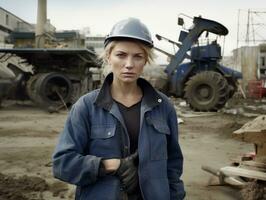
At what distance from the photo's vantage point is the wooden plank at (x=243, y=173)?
14.0ft

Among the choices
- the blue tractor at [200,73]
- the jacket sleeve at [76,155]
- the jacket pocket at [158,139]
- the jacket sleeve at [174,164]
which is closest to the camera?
the jacket sleeve at [76,155]

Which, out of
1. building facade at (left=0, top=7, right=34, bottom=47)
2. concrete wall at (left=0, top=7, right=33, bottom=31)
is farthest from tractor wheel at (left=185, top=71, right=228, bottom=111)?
concrete wall at (left=0, top=7, right=33, bottom=31)

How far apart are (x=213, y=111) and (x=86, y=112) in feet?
40.4

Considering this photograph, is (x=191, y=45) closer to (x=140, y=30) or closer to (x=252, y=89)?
(x=252, y=89)

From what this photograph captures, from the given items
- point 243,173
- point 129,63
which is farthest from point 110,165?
point 243,173

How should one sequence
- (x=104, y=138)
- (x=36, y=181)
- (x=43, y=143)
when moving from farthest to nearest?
(x=43, y=143), (x=36, y=181), (x=104, y=138)

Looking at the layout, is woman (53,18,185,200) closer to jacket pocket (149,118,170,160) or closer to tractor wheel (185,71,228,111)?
jacket pocket (149,118,170,160)

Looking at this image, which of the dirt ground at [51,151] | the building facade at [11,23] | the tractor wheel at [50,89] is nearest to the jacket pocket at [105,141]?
the dirt ground at [51,151]

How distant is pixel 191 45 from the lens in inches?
565

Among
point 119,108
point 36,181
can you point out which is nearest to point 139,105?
point 119,108

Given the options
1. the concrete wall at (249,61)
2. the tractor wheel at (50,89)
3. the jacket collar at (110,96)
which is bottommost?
the tractor wheel at (50,89)

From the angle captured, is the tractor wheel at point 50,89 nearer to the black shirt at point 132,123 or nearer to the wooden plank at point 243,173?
the wooden plank at point 243,173

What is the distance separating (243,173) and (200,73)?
32.7 feet

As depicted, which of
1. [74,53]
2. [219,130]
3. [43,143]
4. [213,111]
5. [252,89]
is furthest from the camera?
[252,89]
